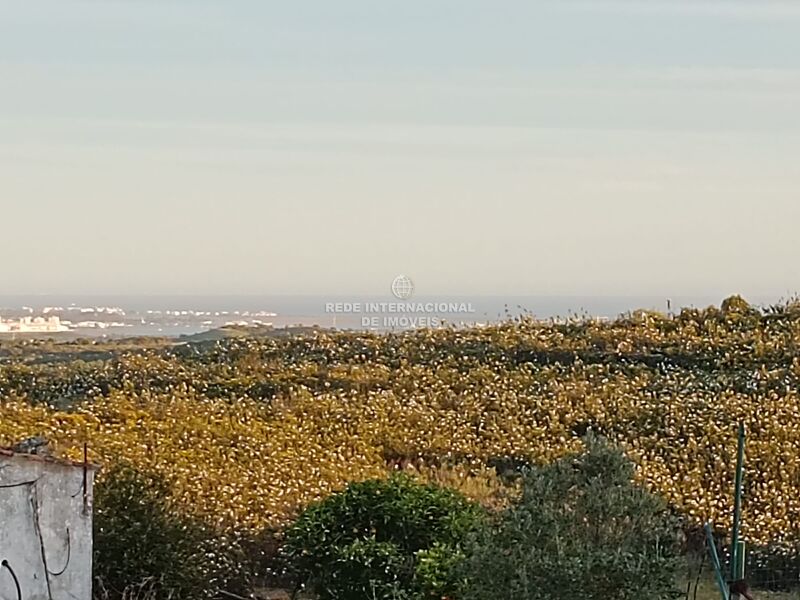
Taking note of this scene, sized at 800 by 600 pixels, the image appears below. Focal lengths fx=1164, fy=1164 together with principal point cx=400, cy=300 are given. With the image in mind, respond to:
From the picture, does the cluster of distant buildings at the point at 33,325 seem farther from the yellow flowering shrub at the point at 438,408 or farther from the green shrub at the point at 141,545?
the green shrub at the point at 141,545

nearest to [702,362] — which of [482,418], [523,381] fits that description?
[523,381]

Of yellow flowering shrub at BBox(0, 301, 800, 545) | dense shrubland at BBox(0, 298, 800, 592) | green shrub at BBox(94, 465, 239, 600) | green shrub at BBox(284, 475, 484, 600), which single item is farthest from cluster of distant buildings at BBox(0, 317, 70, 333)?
green shrub at BBox(284, 475, 484, 600)

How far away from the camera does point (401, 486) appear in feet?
29.0

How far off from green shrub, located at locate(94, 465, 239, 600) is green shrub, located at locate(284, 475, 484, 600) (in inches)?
33.2

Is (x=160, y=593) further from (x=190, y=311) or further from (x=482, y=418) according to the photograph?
(x=190, y=311)

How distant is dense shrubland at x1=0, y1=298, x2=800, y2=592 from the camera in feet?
35.6

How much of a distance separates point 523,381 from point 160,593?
7601 mm

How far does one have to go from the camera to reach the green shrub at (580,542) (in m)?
6.18

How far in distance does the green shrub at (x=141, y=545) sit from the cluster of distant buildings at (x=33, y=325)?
16114 millimetres

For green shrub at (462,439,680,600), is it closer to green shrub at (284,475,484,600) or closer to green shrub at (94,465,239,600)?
green shrub at (284,475,484,600)

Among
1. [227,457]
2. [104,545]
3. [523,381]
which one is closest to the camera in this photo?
[104,545]

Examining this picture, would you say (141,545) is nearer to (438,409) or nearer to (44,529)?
(44,529)

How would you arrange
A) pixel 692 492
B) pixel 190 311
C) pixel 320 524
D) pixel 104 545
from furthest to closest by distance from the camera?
pixel 190 311 → pixel 692 492 → pixel 320 524 → pixel 104 545

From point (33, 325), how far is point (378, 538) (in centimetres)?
1738
